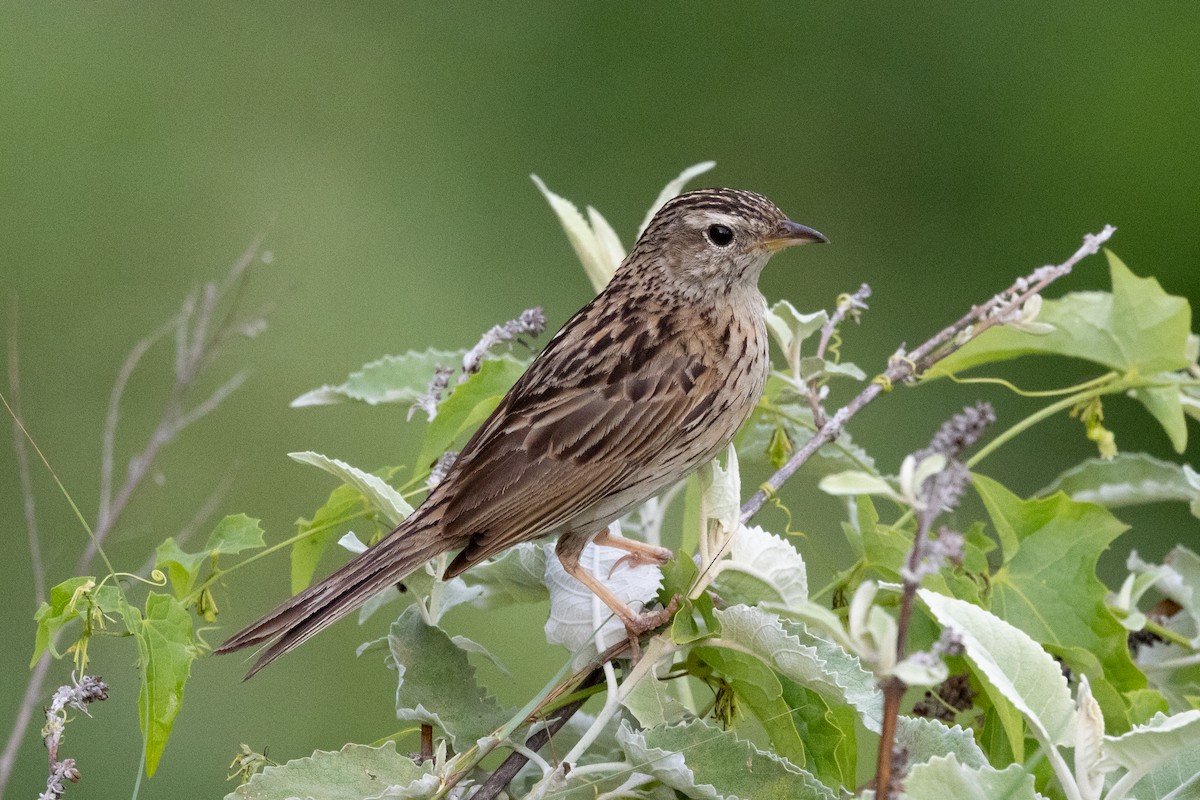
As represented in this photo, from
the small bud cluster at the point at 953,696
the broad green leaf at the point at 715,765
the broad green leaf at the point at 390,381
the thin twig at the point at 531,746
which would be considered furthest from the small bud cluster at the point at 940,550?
the broad green leaf at the point at 390,381

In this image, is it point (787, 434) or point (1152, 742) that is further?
point (787, 434)

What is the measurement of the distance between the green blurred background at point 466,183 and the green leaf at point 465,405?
349 centimetres

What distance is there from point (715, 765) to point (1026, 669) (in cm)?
45

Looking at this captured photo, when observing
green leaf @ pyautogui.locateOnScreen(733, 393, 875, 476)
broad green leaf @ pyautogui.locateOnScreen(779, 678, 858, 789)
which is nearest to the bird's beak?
green leaf @ pyautogui.locateOnScreen(733, 393, 875, 476)

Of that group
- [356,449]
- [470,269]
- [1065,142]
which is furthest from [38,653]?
[1065,142]

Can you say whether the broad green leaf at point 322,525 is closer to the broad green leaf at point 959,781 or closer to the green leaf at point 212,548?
the green leaf at point 212,548

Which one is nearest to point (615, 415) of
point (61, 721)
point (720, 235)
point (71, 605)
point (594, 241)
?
point (594, 241)

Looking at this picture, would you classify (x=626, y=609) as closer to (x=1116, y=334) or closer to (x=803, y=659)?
(x=803, y=659)

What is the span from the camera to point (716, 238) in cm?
360

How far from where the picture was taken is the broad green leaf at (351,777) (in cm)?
208

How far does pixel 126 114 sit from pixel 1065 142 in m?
5.34

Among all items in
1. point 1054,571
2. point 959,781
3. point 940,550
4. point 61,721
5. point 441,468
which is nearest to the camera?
point 940,550

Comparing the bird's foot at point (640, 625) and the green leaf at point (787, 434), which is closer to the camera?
the bird's foot at point (640, 625)

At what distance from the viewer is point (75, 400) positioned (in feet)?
22.7
